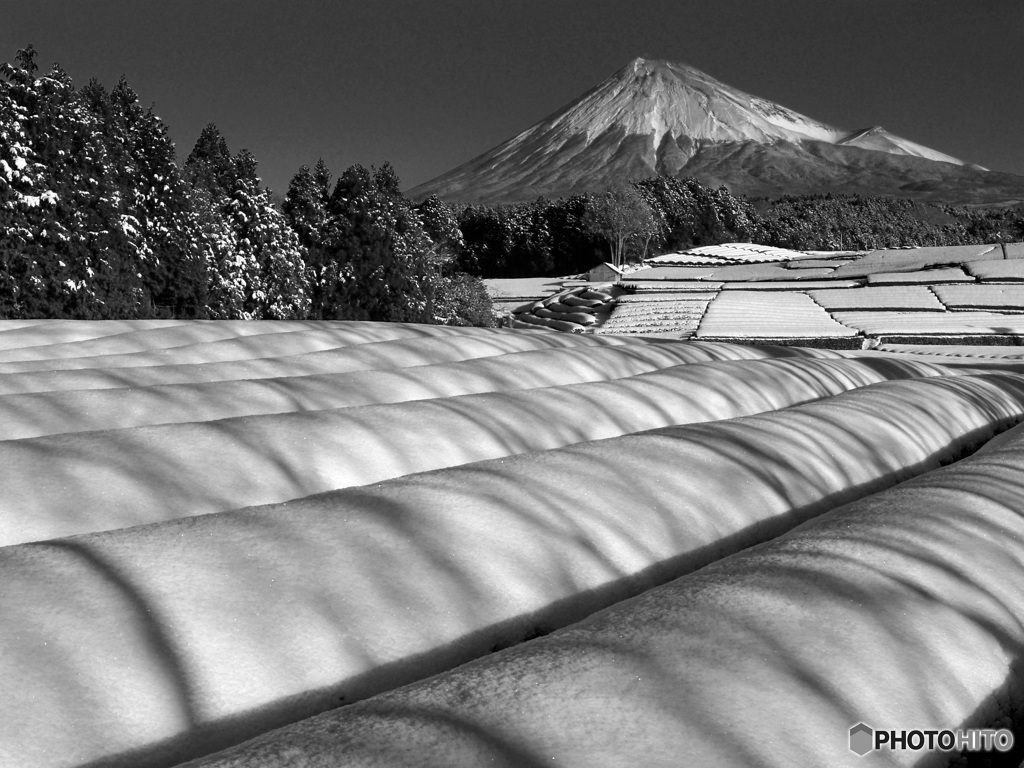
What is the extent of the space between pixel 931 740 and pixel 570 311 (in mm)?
50746

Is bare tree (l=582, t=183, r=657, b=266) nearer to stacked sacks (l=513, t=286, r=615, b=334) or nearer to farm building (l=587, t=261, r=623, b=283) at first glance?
farm building (l=587, t=261, r=623, b=283)

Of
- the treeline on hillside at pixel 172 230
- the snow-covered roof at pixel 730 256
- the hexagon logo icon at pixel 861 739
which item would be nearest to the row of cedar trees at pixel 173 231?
the treeline on hillside at pixel 172 230

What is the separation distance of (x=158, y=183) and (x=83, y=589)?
40690 mm

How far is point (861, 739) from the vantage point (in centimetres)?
231

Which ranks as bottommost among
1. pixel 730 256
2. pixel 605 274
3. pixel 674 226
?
pixel 730 256

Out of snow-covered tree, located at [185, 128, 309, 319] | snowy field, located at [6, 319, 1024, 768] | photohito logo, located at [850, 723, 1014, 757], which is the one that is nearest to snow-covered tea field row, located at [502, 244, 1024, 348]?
snow-covered tree, located at [185, 128, 309, 319]

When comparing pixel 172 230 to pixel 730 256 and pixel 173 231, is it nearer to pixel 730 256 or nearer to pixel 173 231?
pixel 173 231

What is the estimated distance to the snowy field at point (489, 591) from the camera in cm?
226

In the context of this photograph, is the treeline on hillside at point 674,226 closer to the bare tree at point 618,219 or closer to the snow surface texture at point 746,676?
the bare tree at point 618,219

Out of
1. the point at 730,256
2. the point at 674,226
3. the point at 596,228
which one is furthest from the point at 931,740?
the point at 674,226

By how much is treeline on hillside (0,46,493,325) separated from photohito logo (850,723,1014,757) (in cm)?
3314

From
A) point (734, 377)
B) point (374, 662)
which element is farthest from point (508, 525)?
point (734, 377)

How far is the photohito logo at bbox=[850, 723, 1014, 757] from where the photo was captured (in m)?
2.31

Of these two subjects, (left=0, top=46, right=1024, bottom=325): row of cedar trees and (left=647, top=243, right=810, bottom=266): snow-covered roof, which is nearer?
(left=0, top=46, right=1024, bottom=325): row of cedar trees
